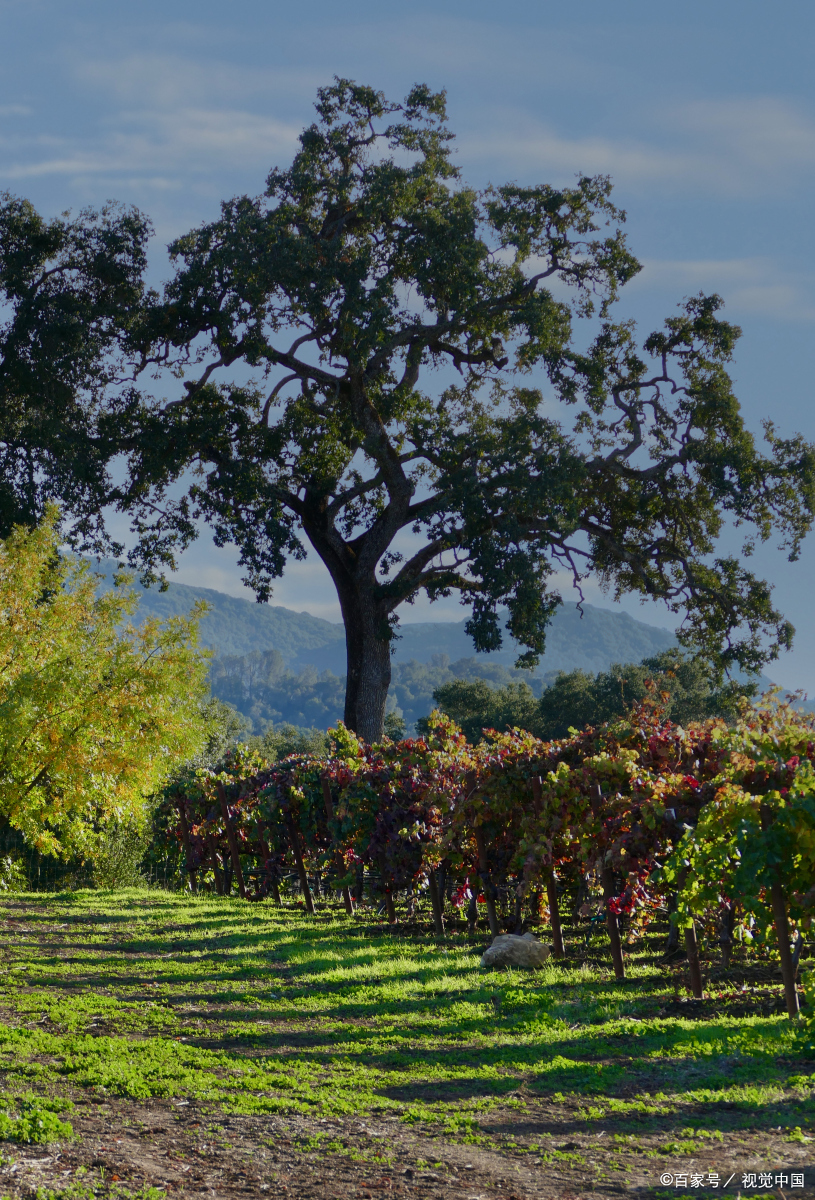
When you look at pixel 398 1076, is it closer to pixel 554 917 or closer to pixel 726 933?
pixel 726 933

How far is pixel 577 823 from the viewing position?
8.18 metres

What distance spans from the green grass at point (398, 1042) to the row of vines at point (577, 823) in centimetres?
65

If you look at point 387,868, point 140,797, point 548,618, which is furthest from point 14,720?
point 548,618

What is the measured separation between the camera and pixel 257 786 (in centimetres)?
1434

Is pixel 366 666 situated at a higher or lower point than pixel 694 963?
higher

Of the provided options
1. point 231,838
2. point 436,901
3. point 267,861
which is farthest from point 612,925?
point 231,838

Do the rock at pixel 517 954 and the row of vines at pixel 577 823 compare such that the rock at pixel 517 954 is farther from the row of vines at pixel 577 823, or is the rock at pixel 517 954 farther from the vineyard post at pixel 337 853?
the vineyard post at pixel 337 853

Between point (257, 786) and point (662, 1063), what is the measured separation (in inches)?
392

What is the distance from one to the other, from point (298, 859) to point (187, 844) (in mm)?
4762

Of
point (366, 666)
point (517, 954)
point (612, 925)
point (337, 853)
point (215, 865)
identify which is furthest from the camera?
point (366, 666)

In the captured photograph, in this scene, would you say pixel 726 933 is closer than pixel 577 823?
Yes

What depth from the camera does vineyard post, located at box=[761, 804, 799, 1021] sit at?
5668mm

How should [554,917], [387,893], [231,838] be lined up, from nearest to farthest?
[554,917] < [387,893] < [231,838]

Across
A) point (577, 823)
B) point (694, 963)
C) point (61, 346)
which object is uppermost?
point (61, 346)
